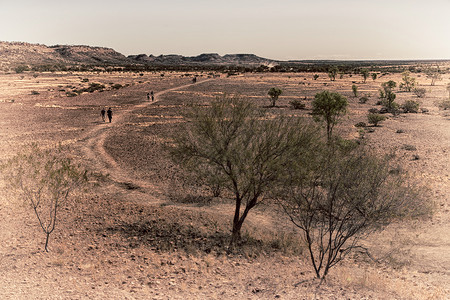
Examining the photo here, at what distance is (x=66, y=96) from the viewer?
57.4m

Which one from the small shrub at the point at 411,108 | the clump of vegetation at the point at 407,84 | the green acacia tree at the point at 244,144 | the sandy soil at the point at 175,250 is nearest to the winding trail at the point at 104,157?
the sandy soil at the point at 175,250

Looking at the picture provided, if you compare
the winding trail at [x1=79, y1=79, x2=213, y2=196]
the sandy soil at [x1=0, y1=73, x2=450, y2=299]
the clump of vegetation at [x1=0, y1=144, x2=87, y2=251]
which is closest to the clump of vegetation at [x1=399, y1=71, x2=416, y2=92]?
the sandy soil at [x1=0, y1=73, x2=450, y2=299]

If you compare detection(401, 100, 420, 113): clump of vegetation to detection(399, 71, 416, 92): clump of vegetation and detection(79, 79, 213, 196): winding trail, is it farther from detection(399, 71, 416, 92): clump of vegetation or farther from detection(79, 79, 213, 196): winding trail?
detection(79, 79, 213, 196): winding trail

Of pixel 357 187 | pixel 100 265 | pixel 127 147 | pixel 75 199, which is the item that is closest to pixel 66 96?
pixel 127 147

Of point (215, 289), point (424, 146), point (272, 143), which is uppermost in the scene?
point (272, 143)

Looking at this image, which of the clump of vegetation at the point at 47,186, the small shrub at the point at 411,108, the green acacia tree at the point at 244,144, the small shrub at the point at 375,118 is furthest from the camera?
the small shrub at the point at 411,108

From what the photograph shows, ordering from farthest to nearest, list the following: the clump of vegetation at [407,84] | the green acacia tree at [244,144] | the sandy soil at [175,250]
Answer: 1. the clump of vegetation at [407,84]
2. the green acacia tree at [244,144]
3. the sandy soil at [175,250]

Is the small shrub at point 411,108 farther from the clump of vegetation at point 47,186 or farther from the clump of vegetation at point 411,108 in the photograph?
the clump of vegetation at point 47,186

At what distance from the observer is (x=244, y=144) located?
41.5 ft

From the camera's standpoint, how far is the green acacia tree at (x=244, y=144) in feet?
41.0

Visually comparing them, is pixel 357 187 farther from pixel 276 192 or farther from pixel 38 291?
pixel 38 291

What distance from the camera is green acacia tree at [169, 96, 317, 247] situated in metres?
12.5

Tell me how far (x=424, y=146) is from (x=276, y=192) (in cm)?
2453

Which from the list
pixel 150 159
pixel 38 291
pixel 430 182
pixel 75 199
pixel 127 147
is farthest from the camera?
pixel 127 147
